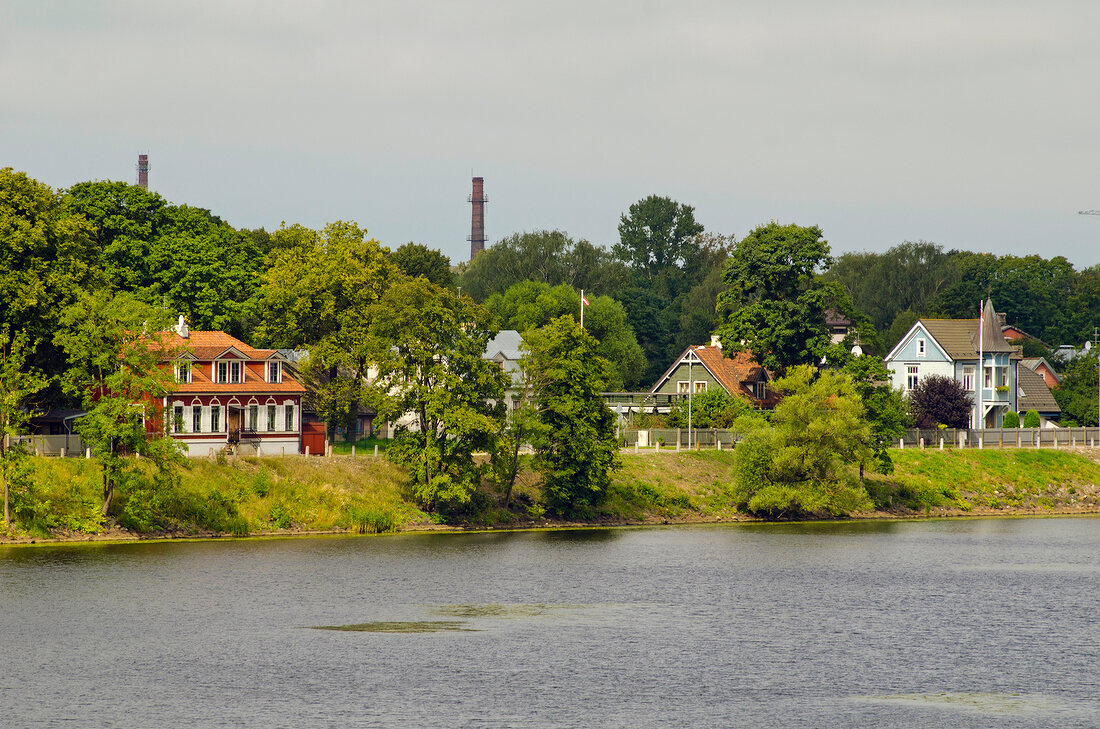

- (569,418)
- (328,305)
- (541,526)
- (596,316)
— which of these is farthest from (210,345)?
(596,316)

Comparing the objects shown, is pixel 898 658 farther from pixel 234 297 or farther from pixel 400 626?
pixel 234 297

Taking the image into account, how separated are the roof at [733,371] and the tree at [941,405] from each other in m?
12.0

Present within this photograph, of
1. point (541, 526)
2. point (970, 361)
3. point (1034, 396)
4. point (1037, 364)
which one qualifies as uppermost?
point (1037, 364)

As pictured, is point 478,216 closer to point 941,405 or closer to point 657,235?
point 657,235

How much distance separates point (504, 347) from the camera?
129 meters

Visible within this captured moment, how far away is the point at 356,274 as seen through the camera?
94500 mm

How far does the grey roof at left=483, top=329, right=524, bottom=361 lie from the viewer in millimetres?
125844

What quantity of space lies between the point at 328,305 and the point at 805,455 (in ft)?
111

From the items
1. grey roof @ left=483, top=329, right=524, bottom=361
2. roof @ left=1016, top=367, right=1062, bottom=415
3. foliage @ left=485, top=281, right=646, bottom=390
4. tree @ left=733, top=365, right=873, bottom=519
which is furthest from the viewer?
foliage @ left=485, top=281, right=646, bottom=390

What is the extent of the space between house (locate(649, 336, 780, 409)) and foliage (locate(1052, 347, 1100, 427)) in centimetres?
3299

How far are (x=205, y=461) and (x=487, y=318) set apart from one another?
18.6 m

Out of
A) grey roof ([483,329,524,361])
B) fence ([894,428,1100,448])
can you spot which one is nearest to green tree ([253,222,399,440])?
grey roof ([483,329,524,361])

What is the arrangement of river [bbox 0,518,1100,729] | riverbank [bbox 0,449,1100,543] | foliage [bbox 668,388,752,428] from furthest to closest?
foliage [bbox 668,388,752,428] < riverbank [bbox 0,449,1100,543] < river [bbox 0,518,1100,729]

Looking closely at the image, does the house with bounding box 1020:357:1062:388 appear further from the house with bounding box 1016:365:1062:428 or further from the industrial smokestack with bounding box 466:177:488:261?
the industrial smokestack with bounding box 466:177:488:261
